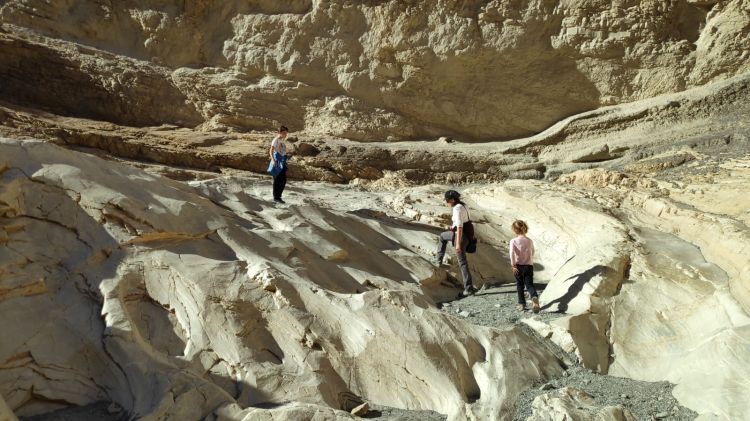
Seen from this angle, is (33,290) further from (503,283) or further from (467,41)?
(467,41)

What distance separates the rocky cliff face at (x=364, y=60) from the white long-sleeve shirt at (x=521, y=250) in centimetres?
906

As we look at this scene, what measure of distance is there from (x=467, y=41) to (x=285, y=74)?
174 inches

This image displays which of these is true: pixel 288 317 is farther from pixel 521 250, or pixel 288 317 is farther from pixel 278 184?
pixel 278 184

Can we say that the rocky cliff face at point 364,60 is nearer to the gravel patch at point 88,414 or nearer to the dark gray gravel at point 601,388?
the dark gray gravel at point 601,388

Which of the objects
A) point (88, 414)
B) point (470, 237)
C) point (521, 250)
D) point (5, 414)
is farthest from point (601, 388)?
point (5, 414)

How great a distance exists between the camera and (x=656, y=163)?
11.8 metres

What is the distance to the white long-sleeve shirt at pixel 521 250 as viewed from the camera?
6.10 m

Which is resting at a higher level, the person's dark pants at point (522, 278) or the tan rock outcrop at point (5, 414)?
the tan rock outcrop at point (5, 414)

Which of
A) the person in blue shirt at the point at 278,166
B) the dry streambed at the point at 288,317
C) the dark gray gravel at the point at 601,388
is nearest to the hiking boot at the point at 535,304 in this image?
the dark gray gravel at the point at 601,388

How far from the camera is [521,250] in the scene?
6.11 metres

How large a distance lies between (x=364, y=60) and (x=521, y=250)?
1007 cm

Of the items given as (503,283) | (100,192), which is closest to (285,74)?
(503,283)

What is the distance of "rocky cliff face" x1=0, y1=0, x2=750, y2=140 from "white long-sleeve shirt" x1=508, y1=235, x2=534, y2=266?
9.06m

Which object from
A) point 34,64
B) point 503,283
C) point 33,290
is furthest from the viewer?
point 34,64
